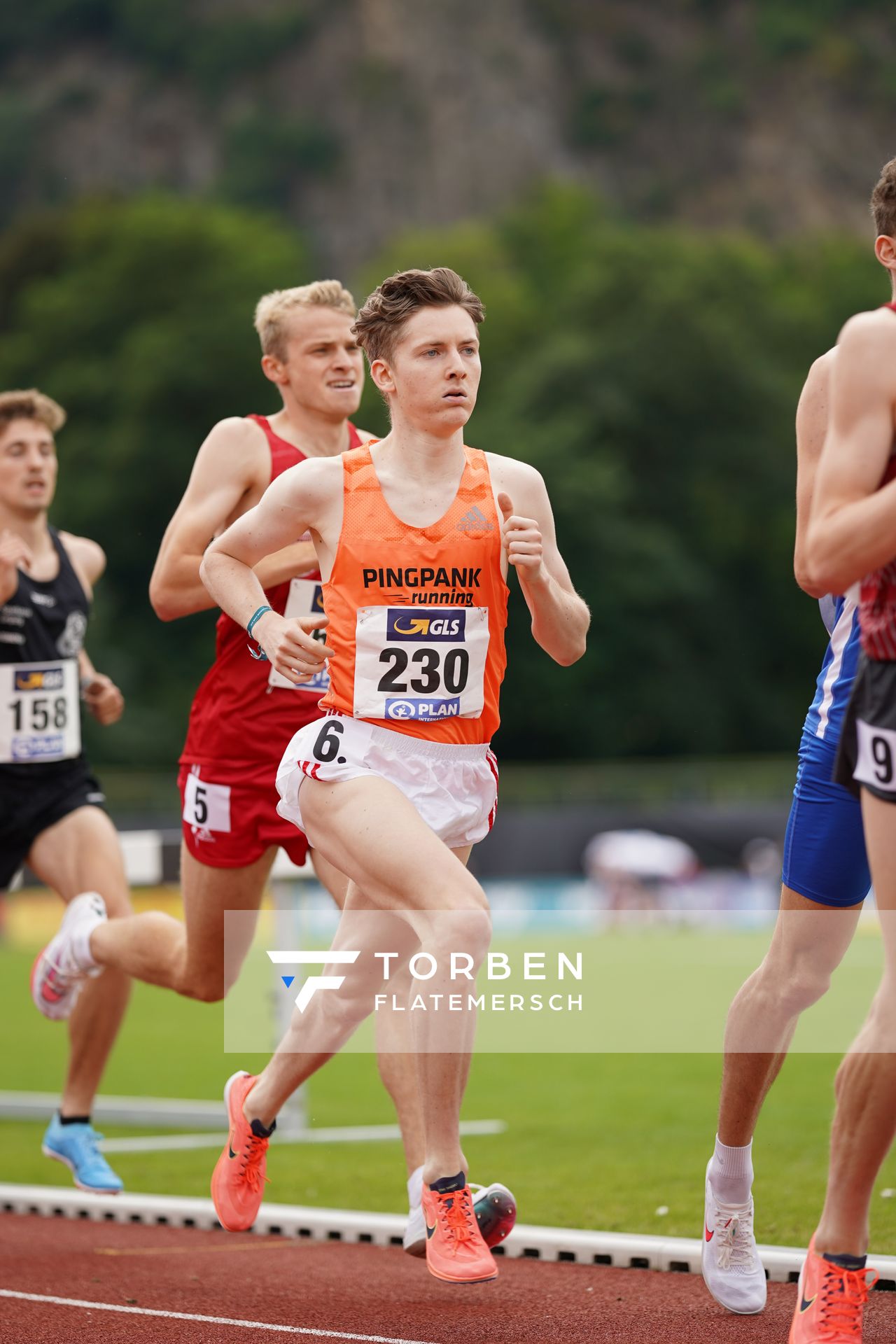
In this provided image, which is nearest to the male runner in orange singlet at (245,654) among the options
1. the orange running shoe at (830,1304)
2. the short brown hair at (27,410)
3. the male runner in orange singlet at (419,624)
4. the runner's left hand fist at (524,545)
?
the male runner in orange singlet at (419,624)

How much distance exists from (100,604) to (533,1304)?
137ft

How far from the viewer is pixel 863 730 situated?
4.40m

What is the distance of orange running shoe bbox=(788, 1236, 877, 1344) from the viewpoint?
4426mm

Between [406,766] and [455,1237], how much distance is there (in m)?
1.19

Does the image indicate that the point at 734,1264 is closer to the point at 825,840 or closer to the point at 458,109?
the point at 825,840

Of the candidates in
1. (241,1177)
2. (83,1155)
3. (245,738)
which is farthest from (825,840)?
(83,1155)

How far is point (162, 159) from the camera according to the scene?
83.5 metres

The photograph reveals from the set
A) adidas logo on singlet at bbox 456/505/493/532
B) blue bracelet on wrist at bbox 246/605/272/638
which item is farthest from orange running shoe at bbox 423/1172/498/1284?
adidas logo on singlet at bbox 456/505/493/532

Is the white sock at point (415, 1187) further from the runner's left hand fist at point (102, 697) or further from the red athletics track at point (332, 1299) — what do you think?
the runner's left hand fist at point (102, 697)

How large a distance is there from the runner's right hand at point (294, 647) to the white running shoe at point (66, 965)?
88.8 inches

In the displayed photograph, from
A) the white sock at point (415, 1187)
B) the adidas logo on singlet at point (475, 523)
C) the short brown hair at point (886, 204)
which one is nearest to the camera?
Answer: the short brown hair at point (886, 204)

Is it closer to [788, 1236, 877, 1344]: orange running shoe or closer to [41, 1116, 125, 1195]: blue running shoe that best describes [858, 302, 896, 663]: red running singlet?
[788, 1236, 877, 1344]: orange running shoe

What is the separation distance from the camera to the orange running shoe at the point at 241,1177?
5.99m

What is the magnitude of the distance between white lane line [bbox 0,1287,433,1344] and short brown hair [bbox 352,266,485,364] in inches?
101
